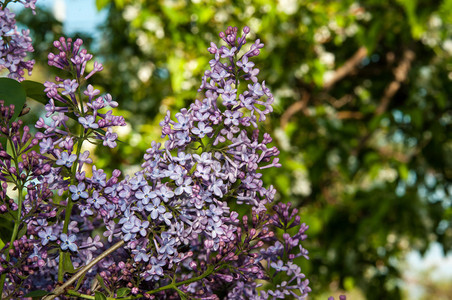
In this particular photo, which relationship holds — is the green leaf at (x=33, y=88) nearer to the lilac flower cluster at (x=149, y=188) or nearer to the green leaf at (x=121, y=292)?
the lilac flower cluster at (x=149, y=188)

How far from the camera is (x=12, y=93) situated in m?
0.52

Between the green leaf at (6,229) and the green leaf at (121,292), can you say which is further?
the green leaf at (6,229)

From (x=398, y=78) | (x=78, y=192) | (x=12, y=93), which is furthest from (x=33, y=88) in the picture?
(x=398, y=78)

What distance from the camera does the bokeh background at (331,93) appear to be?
2.42m

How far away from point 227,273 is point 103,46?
2778 millimetres

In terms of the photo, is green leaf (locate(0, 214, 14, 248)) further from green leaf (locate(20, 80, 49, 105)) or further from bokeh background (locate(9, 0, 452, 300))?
bokeh background (locate(9, 0, 452, 300))

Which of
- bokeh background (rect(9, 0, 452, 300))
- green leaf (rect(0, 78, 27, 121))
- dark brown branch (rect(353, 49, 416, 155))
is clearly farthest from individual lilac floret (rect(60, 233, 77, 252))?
dark brown branch (rect(353, 49, 416, 155))

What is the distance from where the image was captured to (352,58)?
9.87 feet

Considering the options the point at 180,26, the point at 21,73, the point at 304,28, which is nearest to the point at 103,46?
the point at 180,26

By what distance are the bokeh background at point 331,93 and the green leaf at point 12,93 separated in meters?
1.56

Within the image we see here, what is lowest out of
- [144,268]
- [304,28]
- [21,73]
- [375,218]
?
[144,268]

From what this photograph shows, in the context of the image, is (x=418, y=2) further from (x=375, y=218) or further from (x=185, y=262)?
(x=185, y=262)

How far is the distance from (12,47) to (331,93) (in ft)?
8.99

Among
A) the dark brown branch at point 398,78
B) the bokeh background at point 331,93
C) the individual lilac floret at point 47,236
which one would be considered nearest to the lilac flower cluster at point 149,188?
the individual lilac floret at point 47,236
